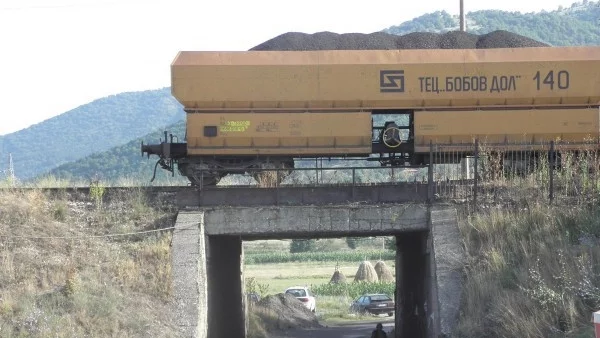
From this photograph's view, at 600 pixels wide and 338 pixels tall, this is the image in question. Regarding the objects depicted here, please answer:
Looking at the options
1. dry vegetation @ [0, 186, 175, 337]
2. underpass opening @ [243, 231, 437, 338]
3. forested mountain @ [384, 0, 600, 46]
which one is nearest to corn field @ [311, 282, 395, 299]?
underpass opening @ [243, 231, 437, 338]

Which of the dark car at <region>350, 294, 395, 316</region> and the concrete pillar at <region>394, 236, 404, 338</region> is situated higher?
the concrete pillar at <region>394, 236, 404, 338</region>

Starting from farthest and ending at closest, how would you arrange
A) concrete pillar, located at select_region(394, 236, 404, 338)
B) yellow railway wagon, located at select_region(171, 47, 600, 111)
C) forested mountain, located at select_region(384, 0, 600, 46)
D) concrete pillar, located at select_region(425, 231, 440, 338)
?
forested mountain, located at select_region(384, 0, 600, 46)
concrete pillar, located at select_region(394, 236, 404, 338)
yellow railway wagon, located at select_region(171, 47, 600, 111)
concrete pillar, located at select_region(425, 231, 440, 338)

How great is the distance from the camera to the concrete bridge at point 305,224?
16656 mm

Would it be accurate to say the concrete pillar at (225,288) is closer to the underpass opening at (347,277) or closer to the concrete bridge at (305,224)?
the concrete bridge at (305,224)

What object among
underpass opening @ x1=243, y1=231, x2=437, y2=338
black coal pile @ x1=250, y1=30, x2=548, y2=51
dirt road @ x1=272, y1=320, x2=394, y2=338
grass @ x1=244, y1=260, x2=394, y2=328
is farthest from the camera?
grass @ x1=244, y1=260, x2=394, y2=328

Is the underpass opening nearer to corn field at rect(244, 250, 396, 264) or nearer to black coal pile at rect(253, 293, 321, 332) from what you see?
corn field at rect(244, 250, 396, 264)

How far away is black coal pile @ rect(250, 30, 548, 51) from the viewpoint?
22844mm

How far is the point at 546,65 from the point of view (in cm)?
2172

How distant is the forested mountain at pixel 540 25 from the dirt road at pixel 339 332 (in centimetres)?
8972

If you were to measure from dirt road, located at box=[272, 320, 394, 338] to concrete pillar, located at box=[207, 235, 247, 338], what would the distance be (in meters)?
5.88

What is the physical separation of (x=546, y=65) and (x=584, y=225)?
6.46 metres

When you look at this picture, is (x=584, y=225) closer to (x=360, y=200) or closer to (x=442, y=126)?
(x=360, y=200)

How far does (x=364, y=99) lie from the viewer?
21500 millimetres

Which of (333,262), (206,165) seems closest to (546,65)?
(206,165)
